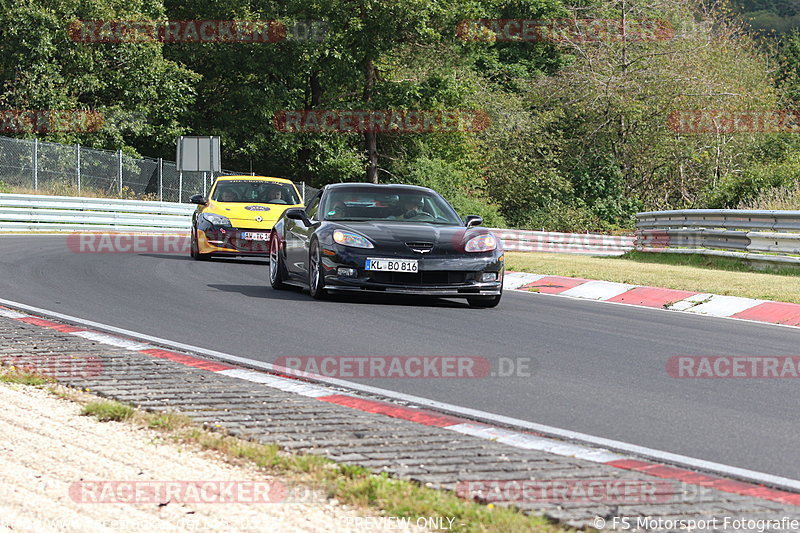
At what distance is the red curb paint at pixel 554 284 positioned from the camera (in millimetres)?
15221

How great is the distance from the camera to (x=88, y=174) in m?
33.7

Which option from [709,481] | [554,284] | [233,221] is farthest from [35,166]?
[709,481]

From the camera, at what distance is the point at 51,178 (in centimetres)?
3234

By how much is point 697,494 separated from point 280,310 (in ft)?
23.6

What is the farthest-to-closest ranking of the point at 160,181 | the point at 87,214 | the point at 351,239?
the point at 160,181
the point at 87,214
the point at 351,239

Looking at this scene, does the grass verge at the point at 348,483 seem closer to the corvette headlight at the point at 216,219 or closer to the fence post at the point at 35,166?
the corvette headlight at the point at 216,219

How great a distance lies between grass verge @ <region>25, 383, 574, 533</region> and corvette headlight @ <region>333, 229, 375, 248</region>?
6075 mm

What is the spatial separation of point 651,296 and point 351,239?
4314 mm

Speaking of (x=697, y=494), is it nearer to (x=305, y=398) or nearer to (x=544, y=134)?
(x=305, y=398)

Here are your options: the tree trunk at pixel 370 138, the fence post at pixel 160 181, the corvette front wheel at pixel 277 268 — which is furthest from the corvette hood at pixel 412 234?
the tree trunk at pixel 370 138

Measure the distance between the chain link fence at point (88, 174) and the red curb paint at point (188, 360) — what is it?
24654mm

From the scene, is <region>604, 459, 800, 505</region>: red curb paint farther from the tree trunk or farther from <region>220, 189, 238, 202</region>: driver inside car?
the tree trunk

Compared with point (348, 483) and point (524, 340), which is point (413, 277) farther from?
point (348, 483)

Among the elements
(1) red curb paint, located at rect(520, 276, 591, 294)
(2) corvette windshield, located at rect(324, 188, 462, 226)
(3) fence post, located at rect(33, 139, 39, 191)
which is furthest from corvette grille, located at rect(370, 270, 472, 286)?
(3) fence post, located at rect(33, 139, 39, 191)
